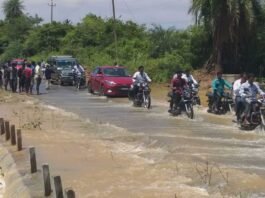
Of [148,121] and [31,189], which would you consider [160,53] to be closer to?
[148,121]

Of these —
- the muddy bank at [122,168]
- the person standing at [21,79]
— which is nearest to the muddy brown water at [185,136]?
the muddy bank at [122,168]

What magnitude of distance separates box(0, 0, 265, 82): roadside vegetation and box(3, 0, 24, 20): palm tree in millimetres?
34775

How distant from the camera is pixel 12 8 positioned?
99.8m

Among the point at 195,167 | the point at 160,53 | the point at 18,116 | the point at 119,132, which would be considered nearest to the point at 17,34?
the point at 160,53

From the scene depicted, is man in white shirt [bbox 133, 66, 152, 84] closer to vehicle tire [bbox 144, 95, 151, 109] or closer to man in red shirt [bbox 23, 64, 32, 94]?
vehicle tire [bbox 144, 95, 151, 109]

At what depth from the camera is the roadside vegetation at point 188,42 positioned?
35.2 metres

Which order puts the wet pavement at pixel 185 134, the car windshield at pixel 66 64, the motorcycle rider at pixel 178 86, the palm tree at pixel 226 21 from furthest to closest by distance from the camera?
the car windshield at pixel 66 64
the palm tree at pixel 226 21
the motorcycle rider at pixel 178 86
the wet pavement at pixel 185 134

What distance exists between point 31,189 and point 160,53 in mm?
34119

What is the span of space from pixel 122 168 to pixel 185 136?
4845 mm

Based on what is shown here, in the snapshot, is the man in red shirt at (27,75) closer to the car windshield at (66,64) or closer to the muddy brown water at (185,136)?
the muddy brown water at (185,136)

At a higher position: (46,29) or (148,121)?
(46,29)

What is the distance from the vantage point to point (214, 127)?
1895 cm

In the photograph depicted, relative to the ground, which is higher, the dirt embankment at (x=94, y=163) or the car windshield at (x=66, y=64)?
the car windshield at (x=66, y=64)

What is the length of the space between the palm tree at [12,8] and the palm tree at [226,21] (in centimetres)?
6619
